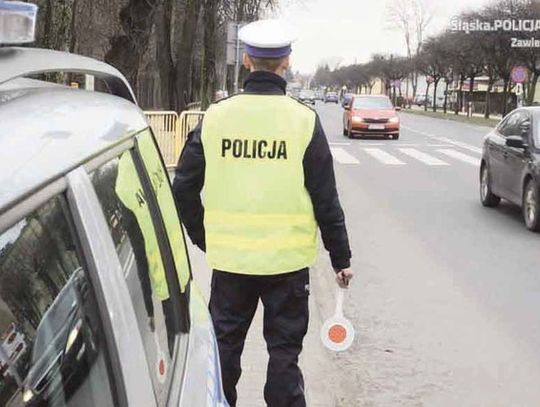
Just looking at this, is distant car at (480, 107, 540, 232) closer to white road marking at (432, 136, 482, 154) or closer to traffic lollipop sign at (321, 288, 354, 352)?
traffic lollipop sign at (321, 288, 354, 352)

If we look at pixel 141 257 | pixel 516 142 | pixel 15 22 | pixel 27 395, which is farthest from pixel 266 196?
pixel 516 142

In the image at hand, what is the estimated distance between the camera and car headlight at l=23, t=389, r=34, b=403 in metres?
1.24

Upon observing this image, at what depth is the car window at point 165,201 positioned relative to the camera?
7.73 ft

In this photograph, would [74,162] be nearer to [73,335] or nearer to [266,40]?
[73,335]

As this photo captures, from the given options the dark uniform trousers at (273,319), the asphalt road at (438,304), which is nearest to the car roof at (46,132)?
the dark uniform trousers at (273,319)

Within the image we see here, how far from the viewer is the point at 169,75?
23047 millimetres

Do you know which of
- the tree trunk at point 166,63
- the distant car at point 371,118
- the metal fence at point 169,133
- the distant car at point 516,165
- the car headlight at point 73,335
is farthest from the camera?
the distant car at point 371,118

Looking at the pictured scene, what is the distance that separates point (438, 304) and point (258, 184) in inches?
147

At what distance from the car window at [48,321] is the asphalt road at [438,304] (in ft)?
10.9

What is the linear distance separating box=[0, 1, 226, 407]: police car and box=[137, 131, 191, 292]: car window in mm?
323

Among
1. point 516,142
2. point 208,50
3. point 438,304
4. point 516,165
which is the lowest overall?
point 438,304

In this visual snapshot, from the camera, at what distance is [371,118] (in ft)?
92.5

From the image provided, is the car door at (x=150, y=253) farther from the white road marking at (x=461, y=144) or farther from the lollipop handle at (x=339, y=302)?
the white road marking at (x=461, y=144)

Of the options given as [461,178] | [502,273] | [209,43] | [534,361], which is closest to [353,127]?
[209,43]
